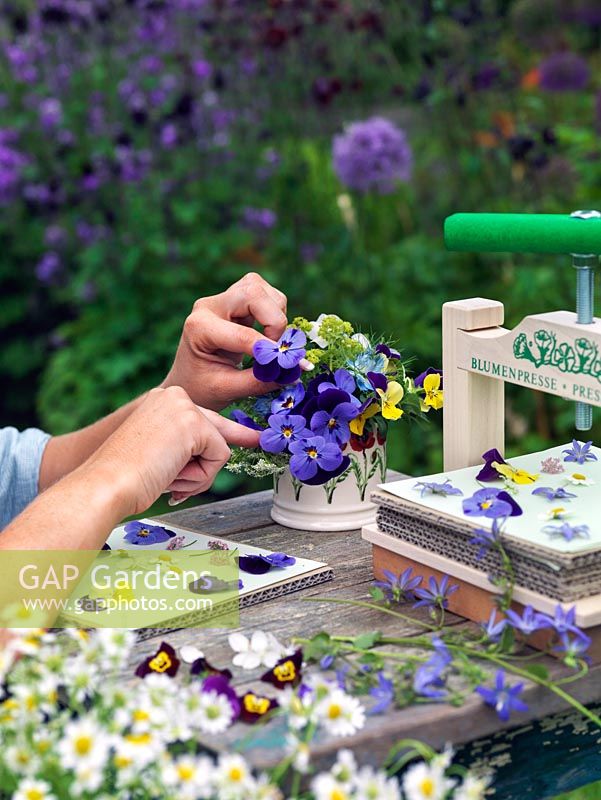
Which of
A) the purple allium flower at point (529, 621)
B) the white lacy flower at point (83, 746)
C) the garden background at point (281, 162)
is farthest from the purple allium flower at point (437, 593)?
the garden background at point (281, 162)

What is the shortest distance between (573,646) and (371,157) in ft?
9.89

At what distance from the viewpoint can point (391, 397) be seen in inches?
64.2

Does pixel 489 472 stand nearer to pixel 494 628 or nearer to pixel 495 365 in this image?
pixel 495 365

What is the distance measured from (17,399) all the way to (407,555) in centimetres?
408

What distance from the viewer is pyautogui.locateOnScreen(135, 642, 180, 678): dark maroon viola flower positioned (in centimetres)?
123

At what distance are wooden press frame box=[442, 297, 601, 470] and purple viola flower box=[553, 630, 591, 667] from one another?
267mm

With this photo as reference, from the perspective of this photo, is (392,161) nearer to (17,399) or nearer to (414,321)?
(414,321)

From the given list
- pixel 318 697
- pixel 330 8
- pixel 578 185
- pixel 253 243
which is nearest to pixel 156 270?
pixel 253 243

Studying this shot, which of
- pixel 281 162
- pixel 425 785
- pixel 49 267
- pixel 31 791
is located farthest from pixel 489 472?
pixel 49 267

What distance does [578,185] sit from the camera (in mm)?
3959

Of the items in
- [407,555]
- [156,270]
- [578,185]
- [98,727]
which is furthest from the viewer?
[156,270]

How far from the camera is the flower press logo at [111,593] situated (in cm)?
137

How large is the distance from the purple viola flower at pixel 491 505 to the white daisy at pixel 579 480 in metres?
0.10

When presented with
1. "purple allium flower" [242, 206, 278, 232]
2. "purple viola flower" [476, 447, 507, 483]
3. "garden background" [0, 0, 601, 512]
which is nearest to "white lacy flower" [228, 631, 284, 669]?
"purple viola flower" [476, 447, 507, 483]
